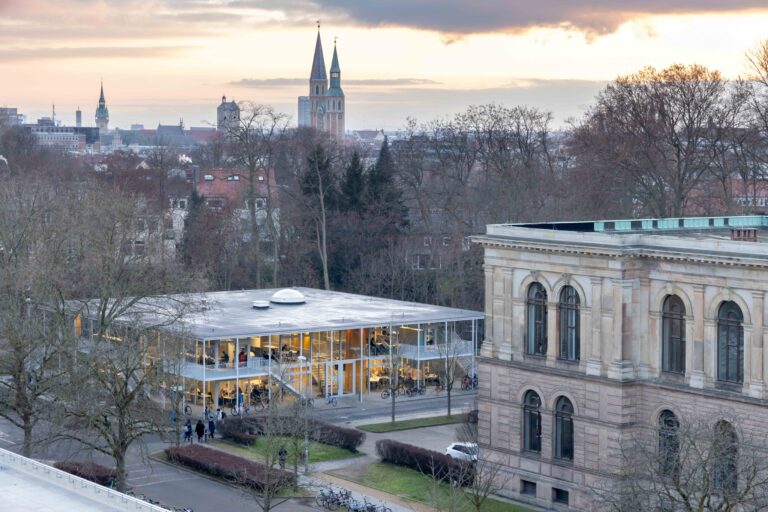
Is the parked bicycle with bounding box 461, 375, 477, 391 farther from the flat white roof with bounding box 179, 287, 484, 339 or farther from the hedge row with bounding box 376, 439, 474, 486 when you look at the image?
the hedge row with bounding box 376, 439, 474, 486

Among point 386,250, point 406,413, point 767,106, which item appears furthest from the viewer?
point 386,250

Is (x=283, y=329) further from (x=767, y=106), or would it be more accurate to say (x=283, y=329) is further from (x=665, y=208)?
(x=767, y=106)

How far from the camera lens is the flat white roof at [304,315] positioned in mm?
65625

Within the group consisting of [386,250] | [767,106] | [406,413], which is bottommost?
[406,413]

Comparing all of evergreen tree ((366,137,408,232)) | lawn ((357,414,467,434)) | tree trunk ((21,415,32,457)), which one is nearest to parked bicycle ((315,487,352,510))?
tree trunk ((21,415,32,457))

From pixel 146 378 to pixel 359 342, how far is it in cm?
1937

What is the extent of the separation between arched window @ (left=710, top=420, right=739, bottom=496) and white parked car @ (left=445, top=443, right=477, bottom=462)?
39.5 ft

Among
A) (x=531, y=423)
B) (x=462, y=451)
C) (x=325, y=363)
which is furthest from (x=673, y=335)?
(x=325, y=363)

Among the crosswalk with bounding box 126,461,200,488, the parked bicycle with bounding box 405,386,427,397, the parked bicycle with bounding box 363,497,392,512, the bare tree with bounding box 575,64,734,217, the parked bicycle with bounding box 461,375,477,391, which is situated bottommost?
the crosswalk with bounding box 126,461,200,488

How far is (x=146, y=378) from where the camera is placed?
51031mm

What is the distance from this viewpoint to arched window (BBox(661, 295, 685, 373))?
149ft

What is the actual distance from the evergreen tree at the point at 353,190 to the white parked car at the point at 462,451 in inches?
1623

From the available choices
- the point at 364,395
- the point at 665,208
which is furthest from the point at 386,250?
the point at 364,395

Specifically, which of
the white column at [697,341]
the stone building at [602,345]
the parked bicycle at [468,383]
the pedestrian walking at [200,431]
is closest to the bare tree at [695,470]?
the stone building at [602,345]
